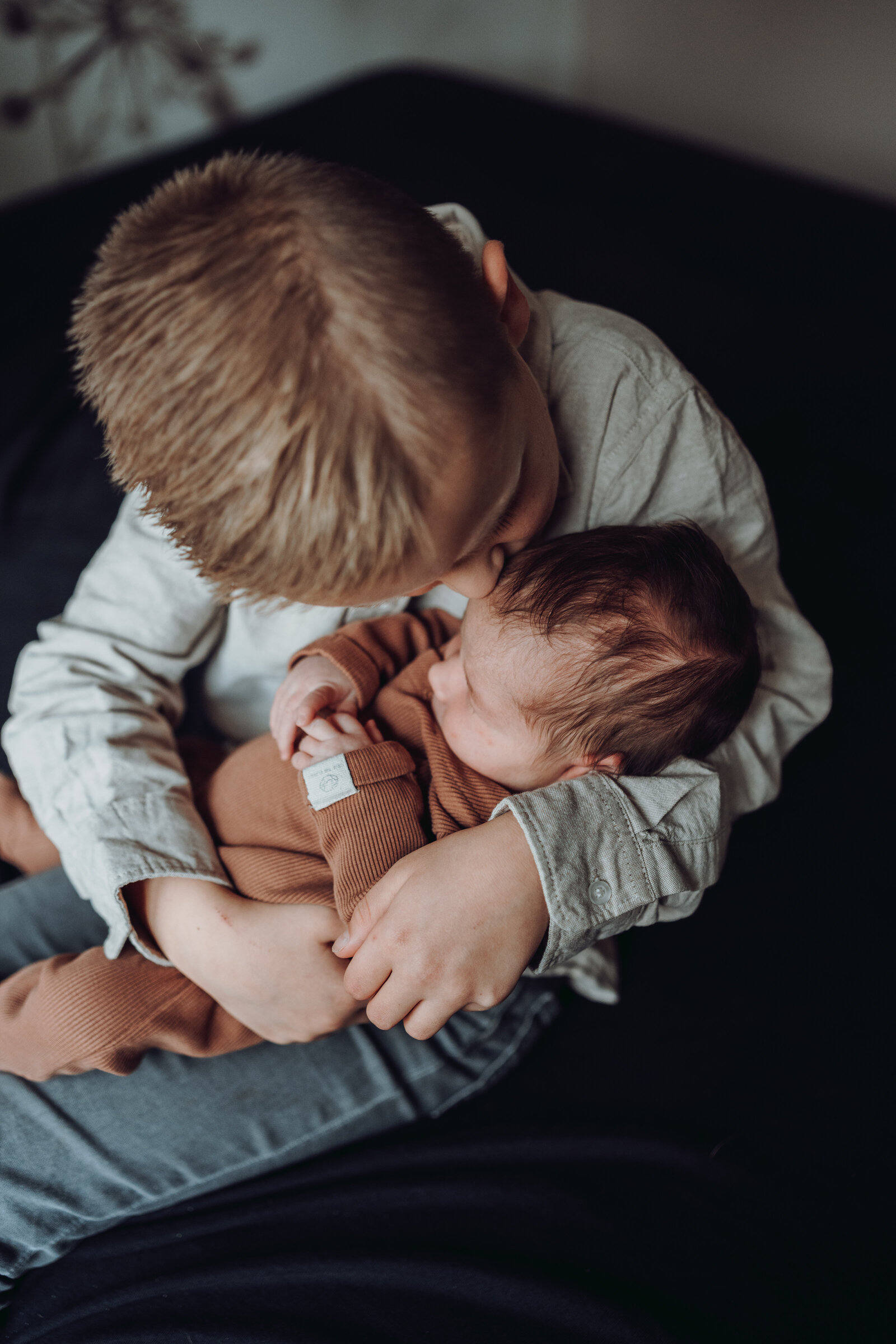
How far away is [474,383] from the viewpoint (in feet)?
1.75

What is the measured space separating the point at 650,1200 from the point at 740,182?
4.70ft

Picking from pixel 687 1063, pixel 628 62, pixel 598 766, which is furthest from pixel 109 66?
pixel 687 1063

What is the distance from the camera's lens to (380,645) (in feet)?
2.97

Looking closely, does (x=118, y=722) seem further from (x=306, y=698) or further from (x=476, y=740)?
(x=476, y=740)

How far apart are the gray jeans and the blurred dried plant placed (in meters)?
2.20

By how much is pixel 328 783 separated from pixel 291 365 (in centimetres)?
39

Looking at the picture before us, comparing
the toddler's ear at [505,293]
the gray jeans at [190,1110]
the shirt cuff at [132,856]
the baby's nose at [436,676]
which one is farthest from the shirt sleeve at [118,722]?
the toddler's ear at [505,293]

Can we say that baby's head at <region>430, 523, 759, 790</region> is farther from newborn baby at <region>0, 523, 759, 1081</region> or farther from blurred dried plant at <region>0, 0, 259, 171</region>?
blurred dried plant at <region>0, 0, 259, 171</region>

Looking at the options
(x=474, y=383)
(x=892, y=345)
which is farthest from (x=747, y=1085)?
(x=892, y=345)

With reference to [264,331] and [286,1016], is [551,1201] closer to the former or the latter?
[286,1016]

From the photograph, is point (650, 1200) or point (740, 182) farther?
point (740, 182)

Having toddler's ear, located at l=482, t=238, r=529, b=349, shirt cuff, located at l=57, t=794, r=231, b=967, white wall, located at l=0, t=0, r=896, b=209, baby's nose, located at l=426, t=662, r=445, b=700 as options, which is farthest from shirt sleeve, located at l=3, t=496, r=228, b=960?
white wall, located at l=0, t=0, r=896, b=209

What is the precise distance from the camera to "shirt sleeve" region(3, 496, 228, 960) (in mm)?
799

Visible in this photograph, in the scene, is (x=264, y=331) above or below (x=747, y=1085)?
above
